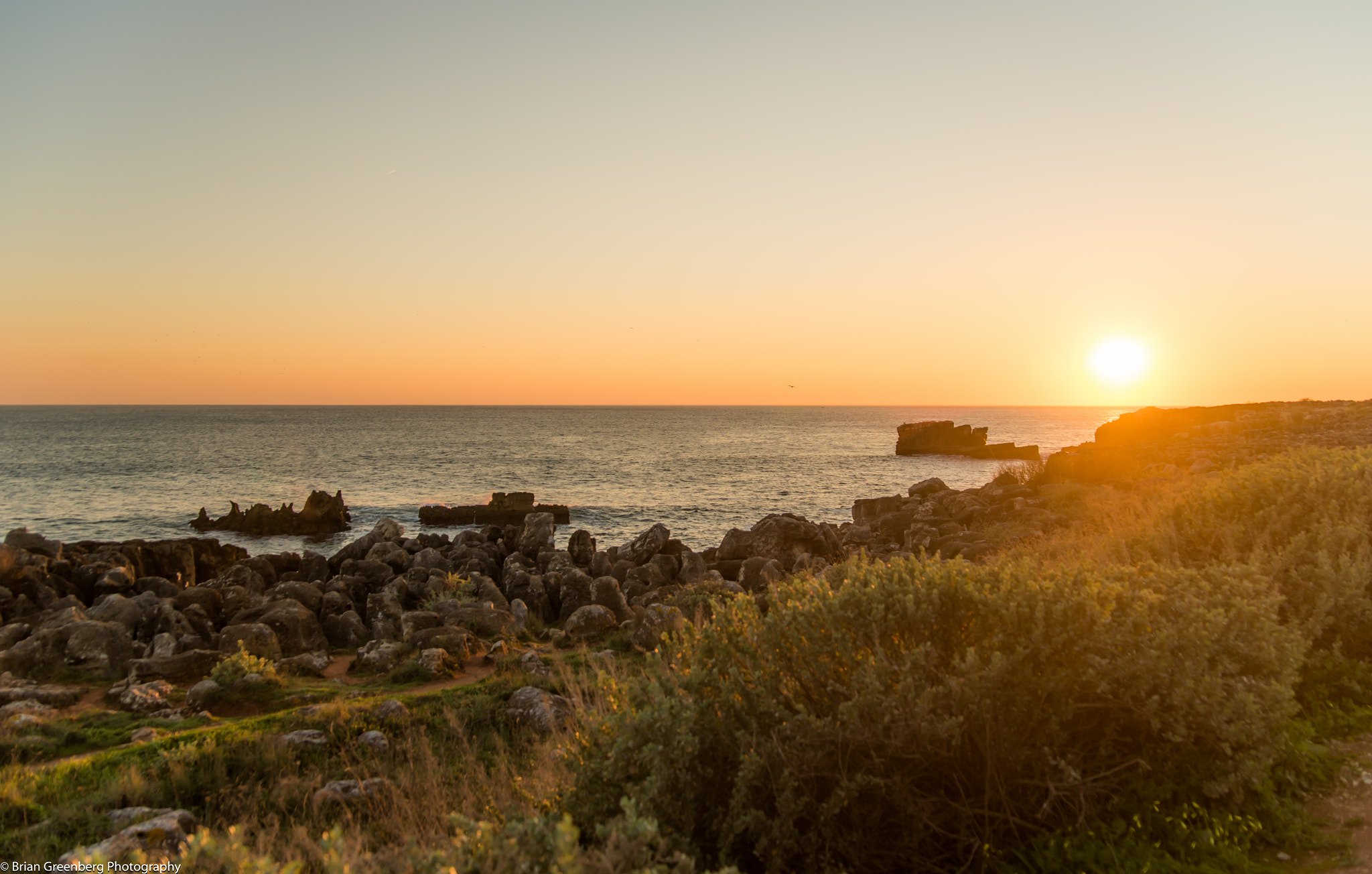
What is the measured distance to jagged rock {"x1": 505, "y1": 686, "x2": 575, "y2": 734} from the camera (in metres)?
9.47

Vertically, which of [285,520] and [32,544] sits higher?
[32,544]

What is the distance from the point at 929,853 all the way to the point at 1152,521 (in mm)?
7789

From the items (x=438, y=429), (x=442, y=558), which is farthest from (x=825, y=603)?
(x=438, y=429)

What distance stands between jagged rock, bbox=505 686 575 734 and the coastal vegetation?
258cm

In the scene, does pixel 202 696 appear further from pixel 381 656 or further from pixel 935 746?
pixel 935 746

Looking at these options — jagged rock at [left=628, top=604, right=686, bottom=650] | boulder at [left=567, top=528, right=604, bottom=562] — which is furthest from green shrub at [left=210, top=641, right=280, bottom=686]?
boulder at [left=567, top=528, right=604, bottom=562]

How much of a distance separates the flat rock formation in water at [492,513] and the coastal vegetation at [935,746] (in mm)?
35684

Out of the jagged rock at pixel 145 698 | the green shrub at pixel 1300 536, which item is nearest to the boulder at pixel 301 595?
the jagged rock at pixel 145 698

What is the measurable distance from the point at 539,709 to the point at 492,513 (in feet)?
113

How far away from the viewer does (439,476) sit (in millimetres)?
66062

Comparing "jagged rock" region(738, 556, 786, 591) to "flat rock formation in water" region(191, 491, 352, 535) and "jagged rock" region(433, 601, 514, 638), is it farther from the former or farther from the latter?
"flat rock formation in water" region(191, 491, 352, 535)

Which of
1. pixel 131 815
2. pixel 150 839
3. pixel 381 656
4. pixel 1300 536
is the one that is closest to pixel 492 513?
pixel 381 656

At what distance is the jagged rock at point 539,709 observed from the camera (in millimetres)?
9469

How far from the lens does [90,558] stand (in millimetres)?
24656
